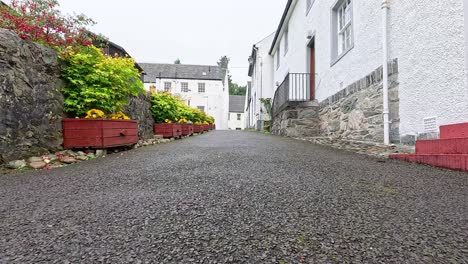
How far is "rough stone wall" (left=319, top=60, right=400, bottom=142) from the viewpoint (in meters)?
4.02

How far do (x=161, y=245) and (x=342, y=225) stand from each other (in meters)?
0.90

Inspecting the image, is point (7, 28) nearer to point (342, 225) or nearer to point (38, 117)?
point (38, 117)

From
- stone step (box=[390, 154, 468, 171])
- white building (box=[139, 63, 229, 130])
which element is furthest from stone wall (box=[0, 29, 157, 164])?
white building (box=[139, 63, 229, 130])

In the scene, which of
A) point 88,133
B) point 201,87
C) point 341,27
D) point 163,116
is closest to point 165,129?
point 163,116

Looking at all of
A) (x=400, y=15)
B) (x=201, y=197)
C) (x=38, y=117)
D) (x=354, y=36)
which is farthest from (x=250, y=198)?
(x=354, y=36)

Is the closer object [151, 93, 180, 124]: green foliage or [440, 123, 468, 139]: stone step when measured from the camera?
[440, 123, 468, 139]: stone step

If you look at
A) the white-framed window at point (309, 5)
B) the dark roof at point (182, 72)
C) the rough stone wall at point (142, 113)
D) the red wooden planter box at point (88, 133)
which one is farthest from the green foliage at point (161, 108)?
the dark roof at point (182, 72)

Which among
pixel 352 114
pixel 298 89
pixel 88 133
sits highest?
pixel 298 89

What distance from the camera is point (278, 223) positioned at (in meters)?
1.35

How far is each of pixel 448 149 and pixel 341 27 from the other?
4.98 m

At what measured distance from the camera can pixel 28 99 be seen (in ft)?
10.1

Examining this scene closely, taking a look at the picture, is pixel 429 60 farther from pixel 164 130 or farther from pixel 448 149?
pixel 164 130

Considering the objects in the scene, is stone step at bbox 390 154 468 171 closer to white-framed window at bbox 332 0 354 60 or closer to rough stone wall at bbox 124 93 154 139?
white-framed window at bbox 332 0 354 60

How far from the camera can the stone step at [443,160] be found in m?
2.53
